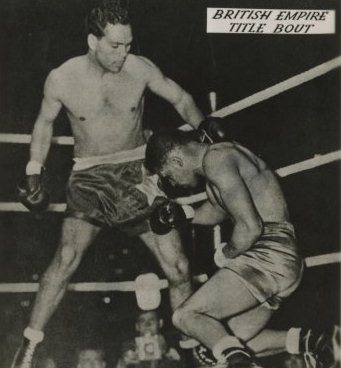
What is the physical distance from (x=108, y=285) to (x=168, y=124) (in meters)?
0.61

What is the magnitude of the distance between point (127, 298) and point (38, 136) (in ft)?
2.13

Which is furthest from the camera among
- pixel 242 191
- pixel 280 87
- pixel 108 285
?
pixel 280 87

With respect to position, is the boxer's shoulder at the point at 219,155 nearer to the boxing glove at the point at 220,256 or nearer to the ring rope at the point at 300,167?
the ring rope at the point at 300,167

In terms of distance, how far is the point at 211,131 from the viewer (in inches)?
78.7

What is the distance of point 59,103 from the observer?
1.94 m

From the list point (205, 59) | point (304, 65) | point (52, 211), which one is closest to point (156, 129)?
point (205, 59)

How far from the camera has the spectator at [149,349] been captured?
1912 mm

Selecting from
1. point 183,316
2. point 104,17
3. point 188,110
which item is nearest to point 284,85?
point 188,110

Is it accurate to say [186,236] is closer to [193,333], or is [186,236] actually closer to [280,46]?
[193,333]

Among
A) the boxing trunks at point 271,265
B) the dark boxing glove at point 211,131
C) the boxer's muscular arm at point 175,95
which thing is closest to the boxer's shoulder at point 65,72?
the boxer's muscular arm at point 175,95

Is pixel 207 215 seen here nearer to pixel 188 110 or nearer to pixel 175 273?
pixel 175 273

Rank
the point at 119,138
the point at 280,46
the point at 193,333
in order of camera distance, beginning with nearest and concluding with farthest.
A: 1. the point at 193,333
2. the point at 119,138
3. the point at 280,46

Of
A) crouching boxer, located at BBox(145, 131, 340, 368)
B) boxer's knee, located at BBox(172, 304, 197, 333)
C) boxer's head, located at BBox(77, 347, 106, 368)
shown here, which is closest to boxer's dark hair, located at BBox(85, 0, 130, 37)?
crouching boxer, located at BBox(145, 131, 340, 368)

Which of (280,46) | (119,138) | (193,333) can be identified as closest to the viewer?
(193,333)
